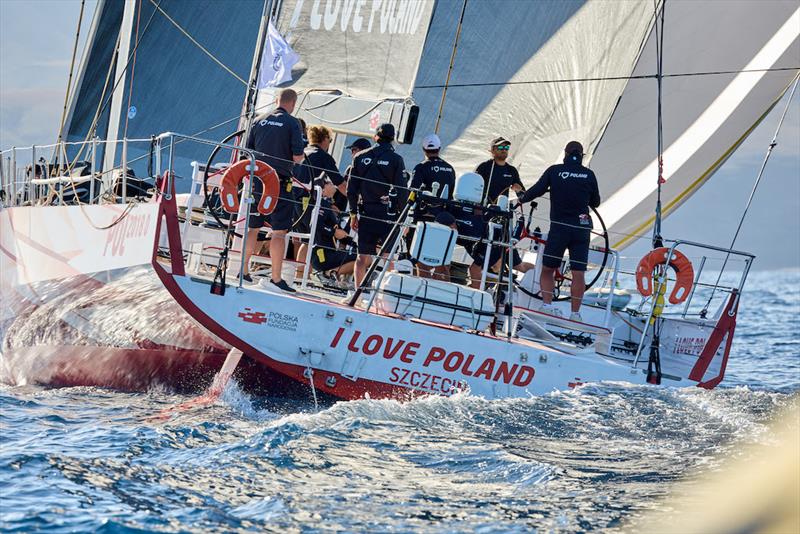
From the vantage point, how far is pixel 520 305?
784 cm

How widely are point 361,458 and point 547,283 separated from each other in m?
3.18

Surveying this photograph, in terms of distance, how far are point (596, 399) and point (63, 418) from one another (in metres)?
2.97

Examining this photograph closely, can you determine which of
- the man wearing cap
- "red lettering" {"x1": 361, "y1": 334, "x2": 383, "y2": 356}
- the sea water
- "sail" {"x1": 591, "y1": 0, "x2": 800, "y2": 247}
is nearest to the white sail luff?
"sail" {"x1": 591, "y1": 0, "x2": 800, "y2": 247}

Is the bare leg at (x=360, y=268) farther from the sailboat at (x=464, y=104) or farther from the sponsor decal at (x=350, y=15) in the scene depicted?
the sponsor decal at (x=350, y=15)

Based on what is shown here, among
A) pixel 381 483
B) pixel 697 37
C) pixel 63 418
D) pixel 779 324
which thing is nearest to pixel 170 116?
pixel 697 37

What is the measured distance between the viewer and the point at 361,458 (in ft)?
15.1

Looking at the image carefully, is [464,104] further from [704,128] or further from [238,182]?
[238,182]

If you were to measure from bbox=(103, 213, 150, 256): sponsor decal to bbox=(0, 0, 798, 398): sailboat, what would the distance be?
0.05 feet

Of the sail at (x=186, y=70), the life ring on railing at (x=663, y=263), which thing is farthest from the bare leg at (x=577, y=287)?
the sail at (x=186, y=70)

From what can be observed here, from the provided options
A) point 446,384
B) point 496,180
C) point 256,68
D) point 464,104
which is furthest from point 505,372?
point 464,104

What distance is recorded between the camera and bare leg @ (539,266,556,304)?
24.3 feet

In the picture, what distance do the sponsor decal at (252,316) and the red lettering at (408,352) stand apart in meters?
0.81

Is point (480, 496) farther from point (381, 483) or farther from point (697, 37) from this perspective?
Answer: point (697, 37)

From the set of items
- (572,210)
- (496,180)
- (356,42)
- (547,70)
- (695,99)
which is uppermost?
(695,99)
